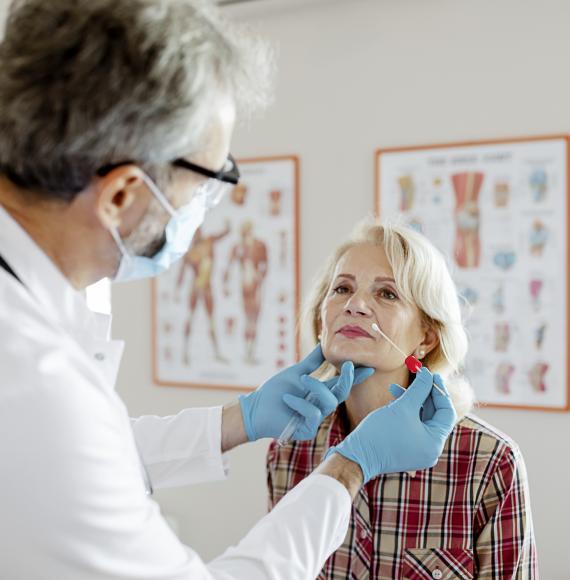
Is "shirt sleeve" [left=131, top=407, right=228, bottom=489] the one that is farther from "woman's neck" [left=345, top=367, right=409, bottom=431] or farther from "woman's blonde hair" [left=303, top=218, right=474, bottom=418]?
"woman's blonde hair" [left=303, top=218, right=474, bottom=418]

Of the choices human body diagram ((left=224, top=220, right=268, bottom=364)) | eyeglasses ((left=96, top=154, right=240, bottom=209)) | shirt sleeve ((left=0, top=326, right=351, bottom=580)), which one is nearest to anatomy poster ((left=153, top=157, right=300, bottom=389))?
human body diagram ((left=224, top=220, right=268, bottom=364))

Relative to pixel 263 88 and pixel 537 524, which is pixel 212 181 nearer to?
pixel 263 88

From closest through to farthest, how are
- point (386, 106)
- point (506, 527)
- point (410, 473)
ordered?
point (506, 527), point (410, 473), point (386, 106)

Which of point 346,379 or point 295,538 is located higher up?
point 346,379

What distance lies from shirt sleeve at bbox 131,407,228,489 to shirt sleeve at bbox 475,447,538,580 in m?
0.56

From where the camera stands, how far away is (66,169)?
2.97 feet

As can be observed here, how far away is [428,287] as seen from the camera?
5.52ft

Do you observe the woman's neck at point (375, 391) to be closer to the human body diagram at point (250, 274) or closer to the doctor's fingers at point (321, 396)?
the doctor's fingers at point (321, 396)

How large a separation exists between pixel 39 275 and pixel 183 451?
0.68 metres

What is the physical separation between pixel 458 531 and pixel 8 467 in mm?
1015

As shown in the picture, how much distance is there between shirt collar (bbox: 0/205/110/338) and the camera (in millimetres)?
949

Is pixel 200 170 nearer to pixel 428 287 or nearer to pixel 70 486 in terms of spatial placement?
pixel 70 486

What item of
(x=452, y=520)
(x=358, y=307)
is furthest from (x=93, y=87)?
(x=452, y=520)

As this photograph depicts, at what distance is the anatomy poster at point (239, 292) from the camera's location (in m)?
2.80
